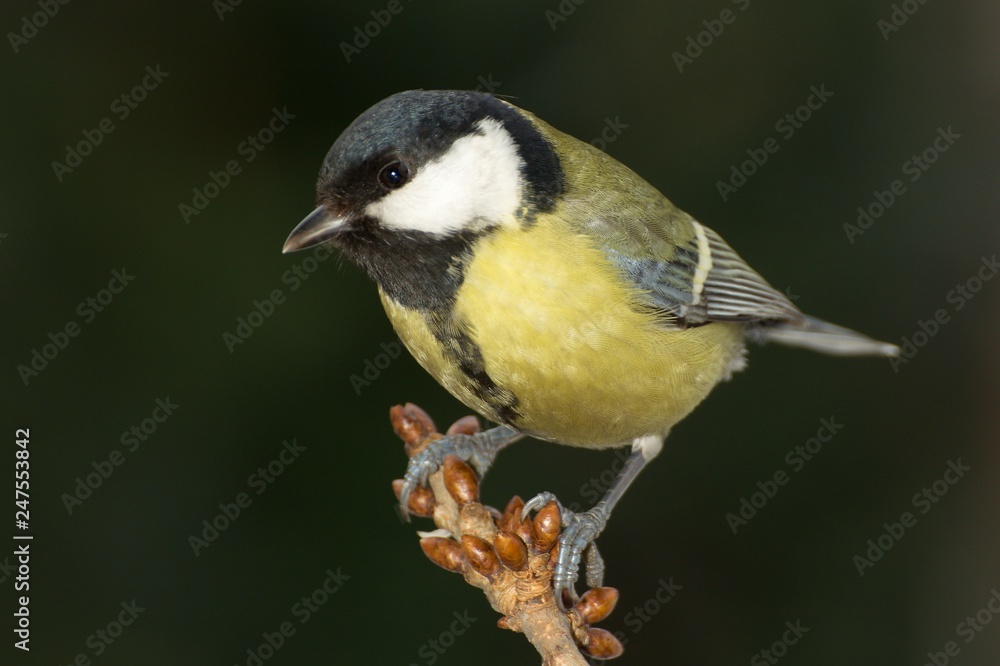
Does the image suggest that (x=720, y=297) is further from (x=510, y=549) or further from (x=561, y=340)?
(x=510, y=549)

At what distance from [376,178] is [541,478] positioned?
5.01 ft

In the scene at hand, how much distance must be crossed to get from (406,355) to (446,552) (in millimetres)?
1488

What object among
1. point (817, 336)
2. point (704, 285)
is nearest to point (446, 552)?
point (704, 285)

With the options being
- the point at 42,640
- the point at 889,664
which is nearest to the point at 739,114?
the point at 889,664

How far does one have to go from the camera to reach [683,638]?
309 cm

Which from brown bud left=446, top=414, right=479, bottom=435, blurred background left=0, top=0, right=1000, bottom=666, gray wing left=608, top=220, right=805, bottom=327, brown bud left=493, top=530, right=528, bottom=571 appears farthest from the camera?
blurred background left=0, top=0, right=1000, bottom=666

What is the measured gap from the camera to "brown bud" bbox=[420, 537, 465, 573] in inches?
61.3

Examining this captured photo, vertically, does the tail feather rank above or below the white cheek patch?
above

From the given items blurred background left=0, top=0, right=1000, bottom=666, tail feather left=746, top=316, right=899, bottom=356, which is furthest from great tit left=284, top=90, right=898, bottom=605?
blurred background left=0, top=0, right=1000, bottom=666

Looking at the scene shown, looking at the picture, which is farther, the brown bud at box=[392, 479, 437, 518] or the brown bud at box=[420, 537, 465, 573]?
the brown bud at box=[392, 479, 437, 518]

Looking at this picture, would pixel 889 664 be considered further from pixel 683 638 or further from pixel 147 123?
pixel 147 123

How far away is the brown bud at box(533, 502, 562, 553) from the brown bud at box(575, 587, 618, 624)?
0.10m

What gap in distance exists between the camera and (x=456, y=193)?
182cm

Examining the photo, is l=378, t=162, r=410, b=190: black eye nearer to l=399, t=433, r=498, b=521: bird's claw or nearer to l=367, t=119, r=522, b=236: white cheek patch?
l=367, t=119, r=522, b=236: white cheek patch
